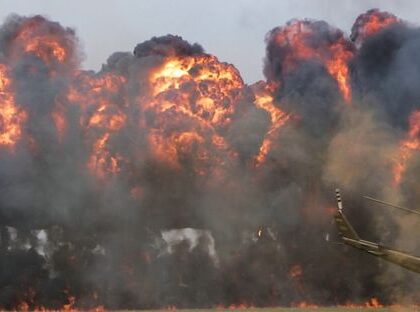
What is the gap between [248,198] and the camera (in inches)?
3556

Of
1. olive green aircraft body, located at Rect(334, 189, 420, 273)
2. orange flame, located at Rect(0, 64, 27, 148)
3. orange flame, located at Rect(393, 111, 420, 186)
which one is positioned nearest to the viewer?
olive green aircraft body, located at Rect(334, 189, 420, 273)

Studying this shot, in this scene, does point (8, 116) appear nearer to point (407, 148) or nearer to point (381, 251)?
point (407, 148)

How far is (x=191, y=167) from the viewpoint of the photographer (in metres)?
89.5

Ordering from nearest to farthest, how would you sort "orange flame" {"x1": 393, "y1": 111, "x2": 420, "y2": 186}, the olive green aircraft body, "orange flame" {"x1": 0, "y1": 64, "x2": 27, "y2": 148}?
the olive green aircraft body < "orange flame" {"x1": 393, "y1": 111, "x2": 420, "y2": 186} < "orange flame" {"x1": 0, "y1": 64, "x2": 27, "y2": 148}

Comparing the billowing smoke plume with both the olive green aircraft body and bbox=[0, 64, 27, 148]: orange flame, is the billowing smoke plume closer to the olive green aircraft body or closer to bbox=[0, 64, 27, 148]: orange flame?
bbox=[0, 64, 27, 148]: orange flame

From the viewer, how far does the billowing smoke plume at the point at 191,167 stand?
286 ft

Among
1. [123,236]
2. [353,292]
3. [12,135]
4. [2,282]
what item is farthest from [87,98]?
[353,292]

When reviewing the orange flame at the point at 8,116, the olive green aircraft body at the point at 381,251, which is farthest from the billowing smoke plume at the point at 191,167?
the olive green aircraft body at the point at 381,251

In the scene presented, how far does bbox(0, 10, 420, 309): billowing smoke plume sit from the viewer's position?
87.3 metres

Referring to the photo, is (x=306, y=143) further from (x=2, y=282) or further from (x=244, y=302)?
(x=2, y=282)

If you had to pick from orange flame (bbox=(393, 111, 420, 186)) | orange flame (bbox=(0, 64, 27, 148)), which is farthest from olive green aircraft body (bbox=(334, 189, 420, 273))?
orange flame (bbox=(0, 64, 27, 148))

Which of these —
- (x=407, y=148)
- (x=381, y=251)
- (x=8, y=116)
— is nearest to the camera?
(x=381, y=251)

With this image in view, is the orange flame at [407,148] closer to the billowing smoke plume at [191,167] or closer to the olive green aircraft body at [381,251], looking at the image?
the billowing smoke plume at [191,167]

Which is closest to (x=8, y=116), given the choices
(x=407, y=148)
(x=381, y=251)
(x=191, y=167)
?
(x=191, y=167)
